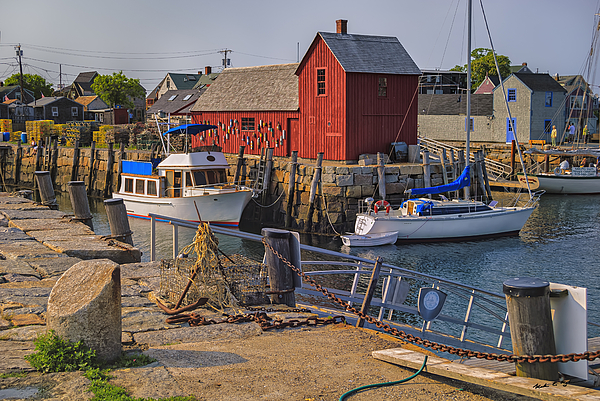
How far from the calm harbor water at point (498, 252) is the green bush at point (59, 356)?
12482 millimetres

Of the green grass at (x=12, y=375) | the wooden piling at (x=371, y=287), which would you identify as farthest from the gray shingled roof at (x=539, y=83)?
the green grass at (x=12, y=375)

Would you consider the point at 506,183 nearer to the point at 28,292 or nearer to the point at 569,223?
the point at 569,223

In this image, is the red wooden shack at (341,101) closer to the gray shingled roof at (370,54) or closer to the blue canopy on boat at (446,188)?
the gray shingled roof at (370,54)

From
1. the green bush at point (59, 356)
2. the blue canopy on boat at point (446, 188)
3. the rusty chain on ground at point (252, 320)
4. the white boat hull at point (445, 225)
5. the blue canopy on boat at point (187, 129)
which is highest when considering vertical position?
the blue canopy on boat at point (187, 129)

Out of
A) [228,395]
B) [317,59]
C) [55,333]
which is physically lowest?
[228,395]

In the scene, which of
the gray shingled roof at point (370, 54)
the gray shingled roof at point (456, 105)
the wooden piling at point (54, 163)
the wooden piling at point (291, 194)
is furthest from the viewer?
the gray shingled roof at point (456, 105)

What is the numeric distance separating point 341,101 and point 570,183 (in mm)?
18855

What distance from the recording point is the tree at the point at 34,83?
96.5 m

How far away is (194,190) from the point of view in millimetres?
26078

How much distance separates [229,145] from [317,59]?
8547 millimetres

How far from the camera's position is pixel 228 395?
470 centimetres

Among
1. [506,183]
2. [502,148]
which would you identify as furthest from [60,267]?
[502,148]

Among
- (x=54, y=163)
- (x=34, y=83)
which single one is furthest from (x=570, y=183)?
(x=34, y=83)

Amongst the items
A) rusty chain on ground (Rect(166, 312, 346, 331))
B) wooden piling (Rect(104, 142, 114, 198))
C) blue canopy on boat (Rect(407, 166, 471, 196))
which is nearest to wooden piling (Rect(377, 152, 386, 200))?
blue canopy on boat (Rect(407, 166, 471, 196))
